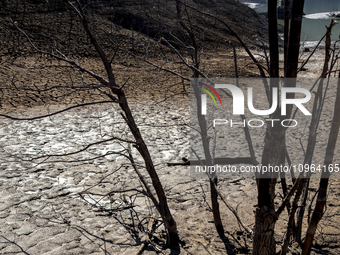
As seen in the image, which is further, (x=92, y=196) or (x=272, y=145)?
(x=92, y=196)

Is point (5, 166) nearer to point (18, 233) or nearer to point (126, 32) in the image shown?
point (18, 233)

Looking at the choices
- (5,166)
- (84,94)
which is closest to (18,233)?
(5,166)

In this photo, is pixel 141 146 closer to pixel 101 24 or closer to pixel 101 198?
pixel 101 198

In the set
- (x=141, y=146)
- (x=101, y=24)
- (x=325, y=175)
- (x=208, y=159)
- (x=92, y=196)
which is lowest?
(x=92, y=196)

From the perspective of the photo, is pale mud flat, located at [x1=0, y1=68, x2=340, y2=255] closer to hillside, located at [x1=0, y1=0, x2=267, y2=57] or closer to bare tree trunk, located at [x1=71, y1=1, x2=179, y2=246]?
bare tree trunk, located at [x1=71, y1=1, x2=179, y2=246]

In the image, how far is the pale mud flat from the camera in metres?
4.04

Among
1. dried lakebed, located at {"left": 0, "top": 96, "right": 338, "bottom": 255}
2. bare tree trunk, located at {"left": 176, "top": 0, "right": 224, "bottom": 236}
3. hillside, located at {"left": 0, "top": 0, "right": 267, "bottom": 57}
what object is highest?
hillside, located at {"left": 0, "top": 0, "right": 267, "bottom": 57}

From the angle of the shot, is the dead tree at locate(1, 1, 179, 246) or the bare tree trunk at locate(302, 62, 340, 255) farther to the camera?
the dead tree at locate(1, 1, 179, 246)

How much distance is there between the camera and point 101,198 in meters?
4.01

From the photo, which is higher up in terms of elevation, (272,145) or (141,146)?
(272,145)

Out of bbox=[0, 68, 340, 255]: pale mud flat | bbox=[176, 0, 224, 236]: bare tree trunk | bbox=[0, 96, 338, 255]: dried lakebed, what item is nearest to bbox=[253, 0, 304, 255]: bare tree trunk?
bbox=[176, 0, 224, 236]: bare tree trunk

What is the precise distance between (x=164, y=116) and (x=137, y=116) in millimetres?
740

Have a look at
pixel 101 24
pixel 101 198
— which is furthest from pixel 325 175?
pixel 101 24

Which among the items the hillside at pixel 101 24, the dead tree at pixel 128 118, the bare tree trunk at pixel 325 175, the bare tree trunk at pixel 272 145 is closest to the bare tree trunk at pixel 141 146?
the dead tree at pixel 128 118
